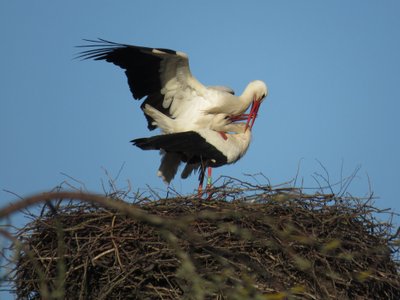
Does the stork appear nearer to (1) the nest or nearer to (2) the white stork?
(2) the white stork

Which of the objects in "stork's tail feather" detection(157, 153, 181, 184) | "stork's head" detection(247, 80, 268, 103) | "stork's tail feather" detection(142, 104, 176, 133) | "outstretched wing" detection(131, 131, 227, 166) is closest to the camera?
"outstretched wing" detection(131, 131, 227, 166)

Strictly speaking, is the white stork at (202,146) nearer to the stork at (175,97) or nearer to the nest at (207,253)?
the stork at (175,97)

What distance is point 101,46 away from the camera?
8.55 metres

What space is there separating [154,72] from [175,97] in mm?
494

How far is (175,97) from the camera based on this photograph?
914 cm

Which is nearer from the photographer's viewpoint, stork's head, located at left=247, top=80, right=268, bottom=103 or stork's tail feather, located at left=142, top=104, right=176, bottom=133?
stork's tail feather, located at left=142, top=104, right=176, bottom=133

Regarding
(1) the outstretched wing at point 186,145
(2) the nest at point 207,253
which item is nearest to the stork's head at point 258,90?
(1) the outstretched wing at point 186,145

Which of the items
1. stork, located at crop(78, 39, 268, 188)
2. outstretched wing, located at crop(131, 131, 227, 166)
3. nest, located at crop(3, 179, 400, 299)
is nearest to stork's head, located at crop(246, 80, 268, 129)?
stork, located at crop(78, 39, 268, 188)

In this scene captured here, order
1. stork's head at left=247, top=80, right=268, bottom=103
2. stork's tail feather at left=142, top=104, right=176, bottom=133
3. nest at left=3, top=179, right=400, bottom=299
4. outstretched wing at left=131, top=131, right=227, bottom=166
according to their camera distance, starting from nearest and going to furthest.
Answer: nest at left=3, top=179, right=400, bottom=299 → outstretched wing at left=131, top=131, right=227, bottom=166 → stork's tail feather at left=142, top=104, right=176, bottom=133 → stork's head at left=247, top=80, right=268, bottom=103

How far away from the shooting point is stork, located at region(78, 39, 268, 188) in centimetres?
875

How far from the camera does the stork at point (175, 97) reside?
28.7 ft

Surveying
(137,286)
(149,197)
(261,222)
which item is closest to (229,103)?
(149,197)

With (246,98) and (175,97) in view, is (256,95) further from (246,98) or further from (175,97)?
(175,97)

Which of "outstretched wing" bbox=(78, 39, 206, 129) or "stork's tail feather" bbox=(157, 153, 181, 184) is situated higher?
"outstretched wing" bbox=(78, 39, 206, 129)
